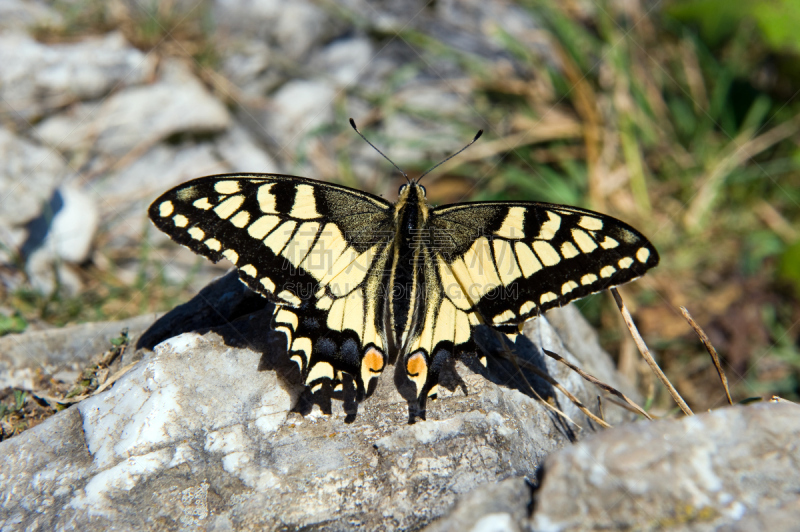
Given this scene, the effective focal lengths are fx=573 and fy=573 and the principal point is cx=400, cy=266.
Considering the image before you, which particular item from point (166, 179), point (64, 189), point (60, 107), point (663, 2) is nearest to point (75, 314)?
point (64, 189)

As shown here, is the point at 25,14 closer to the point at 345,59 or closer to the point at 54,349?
the point at 345,59

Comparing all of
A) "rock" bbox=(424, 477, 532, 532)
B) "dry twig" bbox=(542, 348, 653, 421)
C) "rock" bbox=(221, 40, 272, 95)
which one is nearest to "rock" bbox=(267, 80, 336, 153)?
"rock" bbox=(221, 40, 272, 95)

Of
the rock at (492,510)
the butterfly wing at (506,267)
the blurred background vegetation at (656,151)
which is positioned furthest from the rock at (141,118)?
the rock at (492,510)

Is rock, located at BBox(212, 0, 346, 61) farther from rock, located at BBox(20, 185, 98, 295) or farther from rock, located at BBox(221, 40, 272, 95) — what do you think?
rock, located at BBox(20, 185, 98, 295)

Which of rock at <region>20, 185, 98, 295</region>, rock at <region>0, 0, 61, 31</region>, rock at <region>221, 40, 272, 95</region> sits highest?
rock at <region>0, 0, 61, 31</region>

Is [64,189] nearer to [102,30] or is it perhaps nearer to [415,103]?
[102,30]

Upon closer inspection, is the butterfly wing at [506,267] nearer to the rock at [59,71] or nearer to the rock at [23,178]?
the rock at [23,178]

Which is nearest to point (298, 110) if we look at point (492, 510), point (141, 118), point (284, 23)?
point (284, 23)
